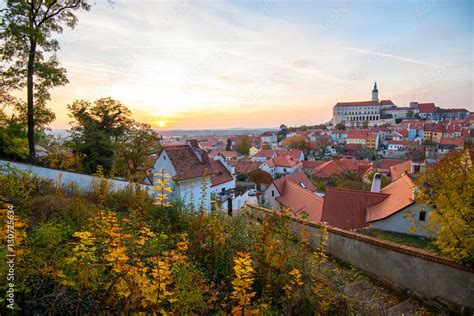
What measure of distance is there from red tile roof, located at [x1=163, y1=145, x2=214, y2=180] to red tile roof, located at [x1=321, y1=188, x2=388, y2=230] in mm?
7739

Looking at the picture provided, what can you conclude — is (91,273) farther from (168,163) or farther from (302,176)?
(302,176)

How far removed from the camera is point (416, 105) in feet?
420

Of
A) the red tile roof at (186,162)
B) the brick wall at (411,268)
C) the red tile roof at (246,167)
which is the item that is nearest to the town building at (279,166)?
the red tile roof at (246,167)

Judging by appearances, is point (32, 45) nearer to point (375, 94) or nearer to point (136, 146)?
point (136, 146)

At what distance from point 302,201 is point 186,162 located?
9.87 meters

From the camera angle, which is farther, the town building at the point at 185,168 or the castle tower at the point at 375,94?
the castle tower at the point at 375,94

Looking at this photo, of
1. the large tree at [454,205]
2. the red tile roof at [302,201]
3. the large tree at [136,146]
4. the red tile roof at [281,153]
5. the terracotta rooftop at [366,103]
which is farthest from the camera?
the terracotta rooftop at [366,103]

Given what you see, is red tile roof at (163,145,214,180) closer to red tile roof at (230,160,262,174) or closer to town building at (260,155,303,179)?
red tile roof at (230,160,262,174)

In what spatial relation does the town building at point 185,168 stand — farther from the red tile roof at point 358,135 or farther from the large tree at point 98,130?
the red tile roof at point 358,135

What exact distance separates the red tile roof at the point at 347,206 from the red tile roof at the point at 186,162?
305 inches

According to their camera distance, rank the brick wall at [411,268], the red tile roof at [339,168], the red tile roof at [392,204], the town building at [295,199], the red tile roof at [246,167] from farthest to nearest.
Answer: the red tile roof at [246,167] → the red tile roof at [339,168] → the town building at [295,199] → the red tile roof at [392,204] → the brick wall at [411,268]

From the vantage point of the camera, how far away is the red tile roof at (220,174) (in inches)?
1173

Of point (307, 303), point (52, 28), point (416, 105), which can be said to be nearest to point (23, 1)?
point (52, 28)

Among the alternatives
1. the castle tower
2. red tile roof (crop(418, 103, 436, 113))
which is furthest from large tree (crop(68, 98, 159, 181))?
the castle tower
